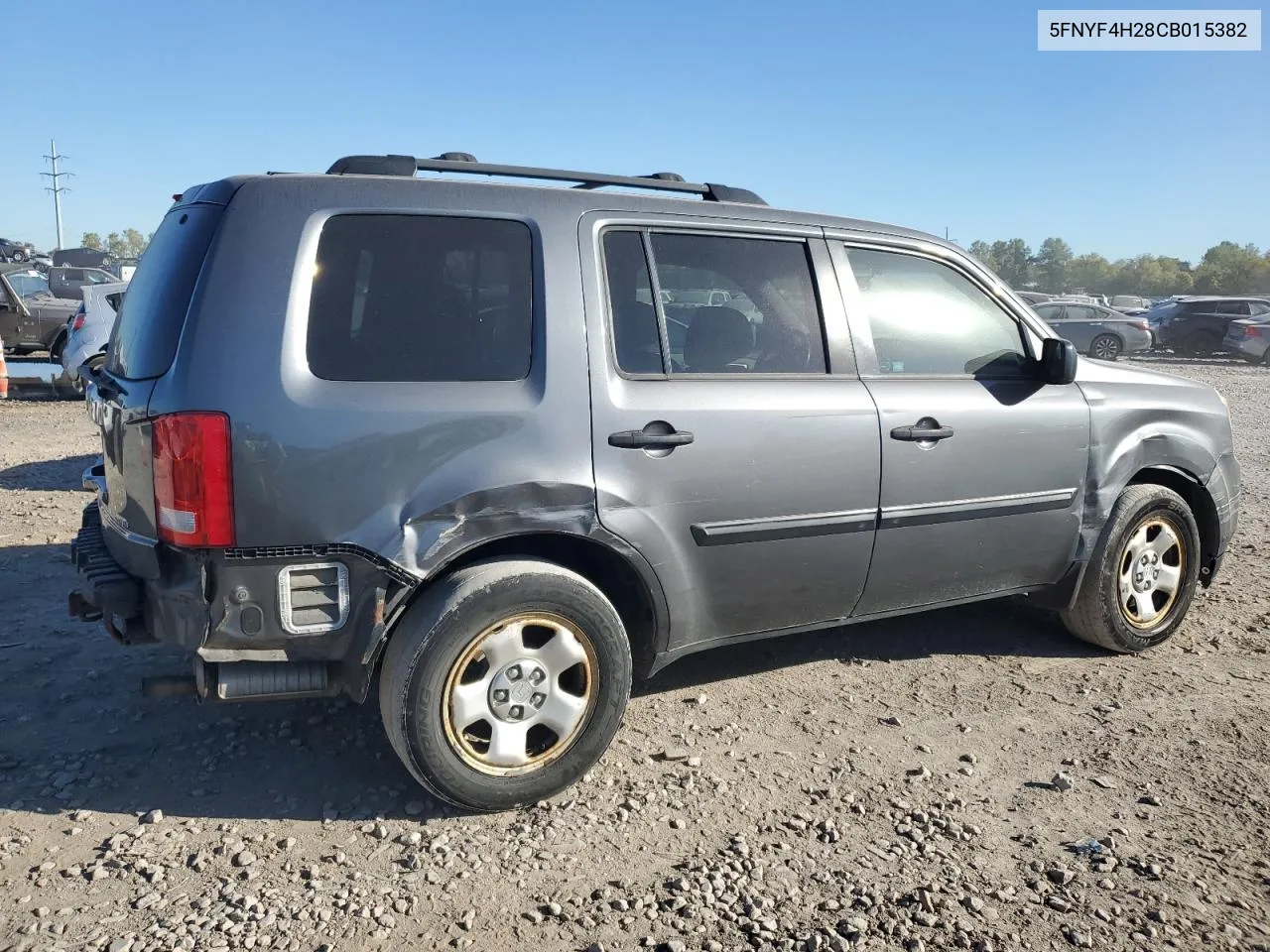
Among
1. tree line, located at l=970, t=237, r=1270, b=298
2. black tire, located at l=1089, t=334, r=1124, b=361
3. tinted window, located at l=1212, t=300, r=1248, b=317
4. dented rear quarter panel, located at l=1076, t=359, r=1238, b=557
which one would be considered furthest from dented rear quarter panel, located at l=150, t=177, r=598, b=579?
tree line, located at l=970, t=237, r=1270, b=298

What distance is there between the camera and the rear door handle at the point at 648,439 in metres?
3.21

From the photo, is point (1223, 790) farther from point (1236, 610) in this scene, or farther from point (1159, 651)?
point (1236, 610)

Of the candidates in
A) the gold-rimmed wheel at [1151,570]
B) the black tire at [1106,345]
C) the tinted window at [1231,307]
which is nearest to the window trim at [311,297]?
the gold-rimmed wheel at [1151,570]

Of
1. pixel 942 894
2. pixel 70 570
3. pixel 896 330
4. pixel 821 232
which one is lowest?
pixel 942 894

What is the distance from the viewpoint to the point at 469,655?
304 cm

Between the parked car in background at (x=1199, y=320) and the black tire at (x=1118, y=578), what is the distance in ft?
76.8

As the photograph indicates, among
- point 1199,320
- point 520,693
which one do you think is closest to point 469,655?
point 520,693

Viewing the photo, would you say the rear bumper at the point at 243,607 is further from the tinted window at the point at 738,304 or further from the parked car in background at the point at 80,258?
the parked car in background at the point at 80,258

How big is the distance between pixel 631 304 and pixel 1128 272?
349 feet

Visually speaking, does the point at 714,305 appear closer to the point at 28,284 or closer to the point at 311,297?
the point at 311,297

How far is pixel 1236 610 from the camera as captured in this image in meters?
5.20

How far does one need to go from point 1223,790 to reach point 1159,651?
1445 mm

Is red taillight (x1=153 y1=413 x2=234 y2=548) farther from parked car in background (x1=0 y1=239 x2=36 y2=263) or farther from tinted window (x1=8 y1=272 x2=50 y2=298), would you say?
parked car in background (x1=0 y1=239 x2=36 y2=263)

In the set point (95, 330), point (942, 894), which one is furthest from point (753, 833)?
point (95, 330)
